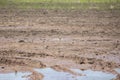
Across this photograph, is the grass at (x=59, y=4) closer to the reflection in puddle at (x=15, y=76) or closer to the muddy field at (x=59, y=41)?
the muddy field at (x=59, y=41)

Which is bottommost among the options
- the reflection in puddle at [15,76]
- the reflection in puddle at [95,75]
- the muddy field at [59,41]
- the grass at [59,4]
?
the reflection in puddle at [95,75]

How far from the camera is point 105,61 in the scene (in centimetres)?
1200

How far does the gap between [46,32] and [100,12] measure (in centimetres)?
940

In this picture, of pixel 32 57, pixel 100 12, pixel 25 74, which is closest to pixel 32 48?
pixel 32 57

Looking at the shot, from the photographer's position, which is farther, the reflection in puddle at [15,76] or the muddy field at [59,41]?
the muddy field at [59,41]

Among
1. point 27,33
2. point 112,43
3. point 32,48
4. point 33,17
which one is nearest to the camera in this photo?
point 32,48

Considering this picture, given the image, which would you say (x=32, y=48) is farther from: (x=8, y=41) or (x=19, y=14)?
(x=19, y=14)

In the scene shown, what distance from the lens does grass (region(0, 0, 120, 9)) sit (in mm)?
29516

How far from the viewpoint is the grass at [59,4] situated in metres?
29.5

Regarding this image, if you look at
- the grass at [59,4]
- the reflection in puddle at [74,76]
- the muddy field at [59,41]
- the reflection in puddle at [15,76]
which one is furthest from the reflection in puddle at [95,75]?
the grass at [59,4]

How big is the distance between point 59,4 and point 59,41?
1591 cm

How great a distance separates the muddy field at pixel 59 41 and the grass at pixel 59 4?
4694 millimetres

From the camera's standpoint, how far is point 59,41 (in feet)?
50.4

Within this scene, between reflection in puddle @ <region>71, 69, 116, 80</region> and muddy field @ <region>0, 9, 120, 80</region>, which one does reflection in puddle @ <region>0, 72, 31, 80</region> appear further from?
reflection in puddle @ <region>71, 69, 116, 80</region>
